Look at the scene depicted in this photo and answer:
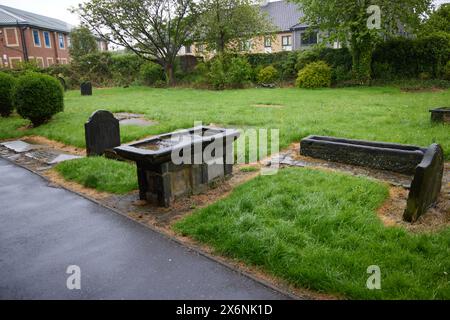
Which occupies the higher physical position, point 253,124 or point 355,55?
point 355,55

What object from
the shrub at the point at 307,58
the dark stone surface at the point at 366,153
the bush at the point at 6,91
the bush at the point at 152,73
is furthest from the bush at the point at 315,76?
the bush at the point at 6,91

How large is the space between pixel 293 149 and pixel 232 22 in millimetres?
22970

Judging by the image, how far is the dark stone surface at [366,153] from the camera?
19.2ft

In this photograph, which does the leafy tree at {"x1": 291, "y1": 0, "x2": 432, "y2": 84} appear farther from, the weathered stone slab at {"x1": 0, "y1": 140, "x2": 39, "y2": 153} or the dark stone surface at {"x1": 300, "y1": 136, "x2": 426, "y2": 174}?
the weathered stone slab at {"x1": 0, "y1": 140, "x2": 39, "y2": 153}

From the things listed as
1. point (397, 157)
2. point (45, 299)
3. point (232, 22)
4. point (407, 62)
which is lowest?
point (45, 299)

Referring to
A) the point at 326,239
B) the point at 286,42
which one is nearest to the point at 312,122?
the point at 326,239

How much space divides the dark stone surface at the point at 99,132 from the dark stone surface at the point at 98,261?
9.27ft

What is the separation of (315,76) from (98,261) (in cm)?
2152

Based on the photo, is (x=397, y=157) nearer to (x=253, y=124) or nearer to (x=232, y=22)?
(x=253, y=124)

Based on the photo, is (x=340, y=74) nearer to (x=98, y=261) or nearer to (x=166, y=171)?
(x=166, y=171)

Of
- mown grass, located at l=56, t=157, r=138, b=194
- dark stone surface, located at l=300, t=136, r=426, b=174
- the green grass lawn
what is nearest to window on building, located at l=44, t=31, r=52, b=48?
the green grass lawn

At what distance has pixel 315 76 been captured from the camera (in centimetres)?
2264

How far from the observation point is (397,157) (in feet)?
19.5

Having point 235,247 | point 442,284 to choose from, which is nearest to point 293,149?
point 235,247
